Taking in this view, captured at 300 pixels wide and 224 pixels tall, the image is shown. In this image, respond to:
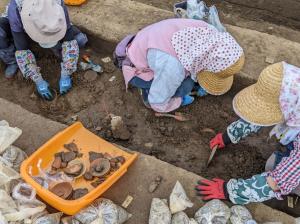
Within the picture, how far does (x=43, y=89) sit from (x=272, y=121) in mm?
2030

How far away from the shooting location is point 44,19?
3.08 meters

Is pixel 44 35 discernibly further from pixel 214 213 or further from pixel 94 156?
pixel 214 213

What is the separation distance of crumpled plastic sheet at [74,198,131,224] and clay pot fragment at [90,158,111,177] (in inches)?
8.2

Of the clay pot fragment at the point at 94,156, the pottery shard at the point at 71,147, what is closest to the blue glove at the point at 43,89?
the pottery shard at the point at 71,147

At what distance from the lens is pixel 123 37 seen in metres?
3.63

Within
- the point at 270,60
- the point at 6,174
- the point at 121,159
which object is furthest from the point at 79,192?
the point at 270,60

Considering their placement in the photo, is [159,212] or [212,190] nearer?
[159,212]

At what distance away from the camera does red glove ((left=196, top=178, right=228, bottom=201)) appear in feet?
8.39

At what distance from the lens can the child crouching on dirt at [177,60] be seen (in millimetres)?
2723

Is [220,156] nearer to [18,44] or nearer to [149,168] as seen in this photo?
[149,168]

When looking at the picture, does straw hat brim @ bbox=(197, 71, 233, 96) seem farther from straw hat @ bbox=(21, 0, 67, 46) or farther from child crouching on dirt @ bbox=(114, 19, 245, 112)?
straw hat @ bbox=(21, 0, 67, 46)

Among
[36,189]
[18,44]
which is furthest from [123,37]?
[36,189]

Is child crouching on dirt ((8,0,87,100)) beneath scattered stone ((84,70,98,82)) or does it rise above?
above

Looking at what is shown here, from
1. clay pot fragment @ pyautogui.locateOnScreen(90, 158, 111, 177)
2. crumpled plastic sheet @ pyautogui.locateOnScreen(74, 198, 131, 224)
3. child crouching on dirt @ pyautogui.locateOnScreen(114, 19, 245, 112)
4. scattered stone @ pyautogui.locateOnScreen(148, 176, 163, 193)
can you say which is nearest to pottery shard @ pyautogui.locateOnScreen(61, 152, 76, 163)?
clay pot fragment @ pyautogui.locateOnScreen(90, 158, 111, 177)
